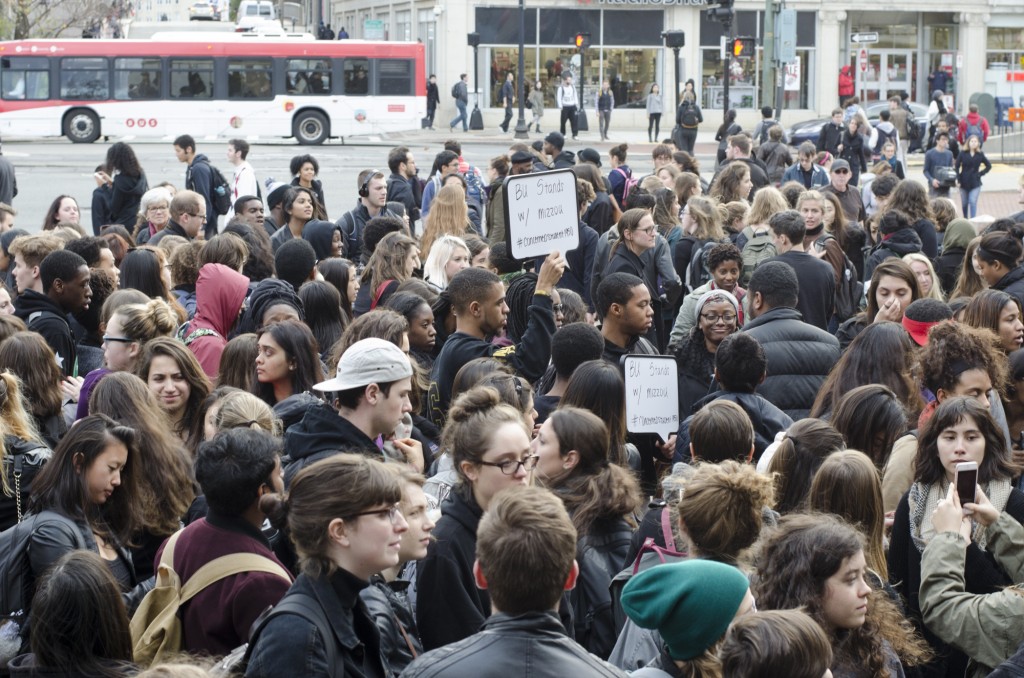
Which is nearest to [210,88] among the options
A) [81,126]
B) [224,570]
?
[81,126]

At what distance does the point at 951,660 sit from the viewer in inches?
187

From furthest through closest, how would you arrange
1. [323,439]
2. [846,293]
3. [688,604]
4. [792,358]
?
[846,293] < [792,358] < [323,439] < [688,604]

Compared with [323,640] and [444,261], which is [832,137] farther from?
[323,640]

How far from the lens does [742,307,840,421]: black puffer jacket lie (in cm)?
705

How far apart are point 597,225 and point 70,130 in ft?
93.6

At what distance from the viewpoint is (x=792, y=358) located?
23.3 feet

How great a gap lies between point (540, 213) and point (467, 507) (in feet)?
11.9

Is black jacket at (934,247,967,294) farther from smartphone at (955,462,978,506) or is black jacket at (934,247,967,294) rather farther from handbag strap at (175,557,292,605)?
handbag strap at (175,557,292,605)

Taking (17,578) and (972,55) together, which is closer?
(17,578)

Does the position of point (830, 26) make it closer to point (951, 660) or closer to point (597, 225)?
point (597, 225)

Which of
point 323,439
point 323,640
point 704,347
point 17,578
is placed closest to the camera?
point 323,640

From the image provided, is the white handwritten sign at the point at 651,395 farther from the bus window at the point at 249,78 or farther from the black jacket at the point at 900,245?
the bus window at the point at 249,78

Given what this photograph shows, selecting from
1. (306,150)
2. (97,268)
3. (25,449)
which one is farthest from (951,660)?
(306,150)

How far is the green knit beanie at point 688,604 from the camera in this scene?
3385mm
